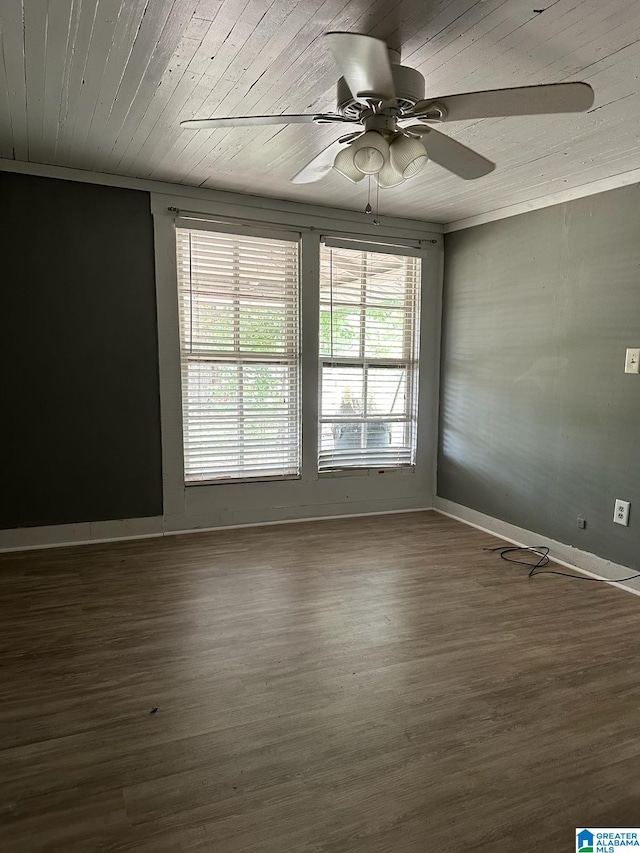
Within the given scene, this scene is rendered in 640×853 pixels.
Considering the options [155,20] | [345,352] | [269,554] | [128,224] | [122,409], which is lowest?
[269,554]

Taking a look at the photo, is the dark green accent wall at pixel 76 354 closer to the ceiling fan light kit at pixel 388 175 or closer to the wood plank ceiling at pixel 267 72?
the wood plank ceiling at pixel 267 72

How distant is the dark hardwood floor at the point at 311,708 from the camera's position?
58.0 inches

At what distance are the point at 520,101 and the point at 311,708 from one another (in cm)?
215

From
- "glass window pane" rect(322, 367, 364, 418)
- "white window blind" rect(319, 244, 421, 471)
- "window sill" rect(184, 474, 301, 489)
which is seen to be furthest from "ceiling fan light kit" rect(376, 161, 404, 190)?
"window sill" rect(184, 474, 301, 489)

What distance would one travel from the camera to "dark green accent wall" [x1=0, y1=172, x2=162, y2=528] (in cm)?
337

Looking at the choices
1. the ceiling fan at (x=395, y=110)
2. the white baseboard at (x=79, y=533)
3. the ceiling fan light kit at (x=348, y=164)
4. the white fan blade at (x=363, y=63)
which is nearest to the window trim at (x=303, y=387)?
the white baseboard at (x=79, y=533)

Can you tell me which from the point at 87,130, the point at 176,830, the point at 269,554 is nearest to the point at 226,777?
the point at 176,830

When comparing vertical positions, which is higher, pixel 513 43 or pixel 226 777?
pixel 513 43

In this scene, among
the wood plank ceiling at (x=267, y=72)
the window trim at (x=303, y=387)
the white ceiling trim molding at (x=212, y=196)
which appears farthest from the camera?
the window trim at (x=303, y=387)

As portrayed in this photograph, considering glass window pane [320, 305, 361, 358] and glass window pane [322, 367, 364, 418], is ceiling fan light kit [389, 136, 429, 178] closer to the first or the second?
glass window pane [320, 305, 361, 358]

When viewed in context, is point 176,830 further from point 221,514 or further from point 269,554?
point 221,514

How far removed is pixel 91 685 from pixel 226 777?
2.46 feet

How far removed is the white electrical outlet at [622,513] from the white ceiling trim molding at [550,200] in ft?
5.92

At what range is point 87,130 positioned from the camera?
274cm
